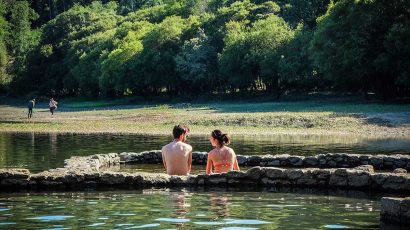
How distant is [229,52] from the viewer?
95.1 metres

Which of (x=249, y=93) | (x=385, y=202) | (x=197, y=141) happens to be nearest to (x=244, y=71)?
(x=249, y=93)

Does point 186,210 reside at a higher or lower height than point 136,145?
higher

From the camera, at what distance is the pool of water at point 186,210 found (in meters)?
12.5

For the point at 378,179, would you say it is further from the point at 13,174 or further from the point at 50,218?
the point at 13,174

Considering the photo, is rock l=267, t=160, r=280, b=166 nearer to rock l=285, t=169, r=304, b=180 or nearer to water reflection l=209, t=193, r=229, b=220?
rock l=285, t=169, r=304, b=180

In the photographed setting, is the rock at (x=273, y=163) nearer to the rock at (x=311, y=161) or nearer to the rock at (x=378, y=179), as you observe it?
the rock at (x=311, y=161)

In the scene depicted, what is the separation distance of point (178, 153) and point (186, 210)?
5144 mm

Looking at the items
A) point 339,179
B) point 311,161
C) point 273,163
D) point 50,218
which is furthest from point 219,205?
point 273,163

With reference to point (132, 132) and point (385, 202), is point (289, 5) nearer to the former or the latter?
point (132, 132)

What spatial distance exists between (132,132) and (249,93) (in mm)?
50007

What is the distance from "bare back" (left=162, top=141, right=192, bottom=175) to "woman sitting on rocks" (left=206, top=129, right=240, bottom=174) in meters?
0.61

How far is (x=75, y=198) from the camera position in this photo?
16609 millimetres

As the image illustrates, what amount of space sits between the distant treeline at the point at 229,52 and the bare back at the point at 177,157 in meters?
46.8

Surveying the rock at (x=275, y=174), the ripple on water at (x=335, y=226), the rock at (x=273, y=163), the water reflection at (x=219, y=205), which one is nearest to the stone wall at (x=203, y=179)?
the rock at (x=275, y=174)
